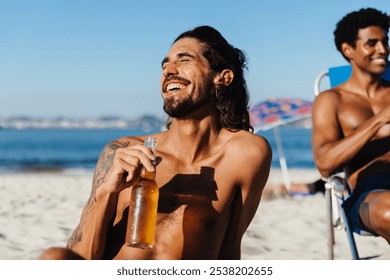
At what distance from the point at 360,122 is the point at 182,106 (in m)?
1.27

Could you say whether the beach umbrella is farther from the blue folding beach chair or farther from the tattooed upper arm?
the tattooed upper arm

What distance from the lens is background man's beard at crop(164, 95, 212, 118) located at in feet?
6.05

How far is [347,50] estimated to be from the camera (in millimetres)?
3066

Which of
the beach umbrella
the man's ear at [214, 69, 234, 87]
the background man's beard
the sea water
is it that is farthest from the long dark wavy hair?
the sea water

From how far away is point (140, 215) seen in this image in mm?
1580

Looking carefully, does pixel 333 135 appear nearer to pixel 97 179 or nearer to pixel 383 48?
pixel 383 48

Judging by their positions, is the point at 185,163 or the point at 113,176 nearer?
the point at 113,176

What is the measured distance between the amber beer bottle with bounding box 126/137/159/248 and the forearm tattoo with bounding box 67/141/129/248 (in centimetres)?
18

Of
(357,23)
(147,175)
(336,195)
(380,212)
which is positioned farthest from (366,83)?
(147,175)

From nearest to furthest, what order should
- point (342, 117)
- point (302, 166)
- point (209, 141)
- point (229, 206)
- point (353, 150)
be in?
point (229, 206) → point (209, 141) → point (353, 150) → point (342, 117) → point (302, 166)

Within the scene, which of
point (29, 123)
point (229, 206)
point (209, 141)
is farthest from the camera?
point (29, 123)

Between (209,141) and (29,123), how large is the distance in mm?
43488
